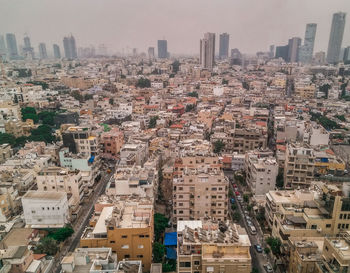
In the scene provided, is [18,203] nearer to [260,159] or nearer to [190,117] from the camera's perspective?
[260,159]

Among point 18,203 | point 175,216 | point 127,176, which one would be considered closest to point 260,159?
point 175,216

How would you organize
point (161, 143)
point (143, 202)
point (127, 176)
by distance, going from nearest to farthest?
point (143, 202) → point (127, 176) → point (161, 143)

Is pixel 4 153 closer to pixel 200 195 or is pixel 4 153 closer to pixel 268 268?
pixel 200 195

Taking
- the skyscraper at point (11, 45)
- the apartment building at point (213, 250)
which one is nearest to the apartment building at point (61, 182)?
the apartment building at point (213, 250)

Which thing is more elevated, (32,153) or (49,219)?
(32,153)

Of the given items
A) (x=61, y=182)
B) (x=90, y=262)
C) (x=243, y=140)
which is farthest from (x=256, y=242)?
(x=243, y=140)

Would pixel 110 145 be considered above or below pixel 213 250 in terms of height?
below
